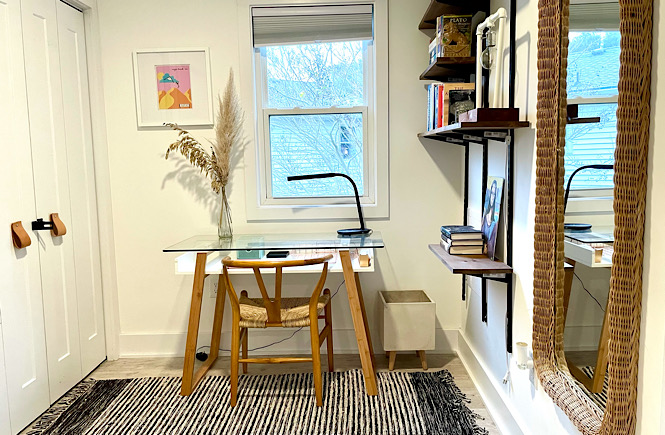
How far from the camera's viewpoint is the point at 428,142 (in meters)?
3.14

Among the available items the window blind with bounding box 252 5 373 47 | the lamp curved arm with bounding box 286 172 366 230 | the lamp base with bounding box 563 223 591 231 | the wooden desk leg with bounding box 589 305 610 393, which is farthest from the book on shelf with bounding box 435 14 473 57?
the wooden desk leg with bounding box 589 305 610 393

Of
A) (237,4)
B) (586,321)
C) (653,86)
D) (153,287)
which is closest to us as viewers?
(653,86)

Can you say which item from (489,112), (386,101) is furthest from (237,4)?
(489,112)

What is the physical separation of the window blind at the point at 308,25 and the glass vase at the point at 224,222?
0.99 meters

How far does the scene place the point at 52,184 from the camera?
8.70ft

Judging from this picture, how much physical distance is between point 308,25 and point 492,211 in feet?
5.32

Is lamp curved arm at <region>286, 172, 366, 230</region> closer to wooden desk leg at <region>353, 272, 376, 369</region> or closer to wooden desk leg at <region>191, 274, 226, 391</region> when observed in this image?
wooden desk leg at <region>353, 272, 376, 369</region>

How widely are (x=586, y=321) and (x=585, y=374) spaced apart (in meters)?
0.17

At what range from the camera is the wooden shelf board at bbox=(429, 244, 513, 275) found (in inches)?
85.3

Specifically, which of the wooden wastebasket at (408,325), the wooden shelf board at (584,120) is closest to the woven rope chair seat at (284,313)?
the wooden wastebasket at (408,325)

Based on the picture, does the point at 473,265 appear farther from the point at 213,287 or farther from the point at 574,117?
the point at 213,287

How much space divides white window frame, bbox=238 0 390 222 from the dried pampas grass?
11 centimetres

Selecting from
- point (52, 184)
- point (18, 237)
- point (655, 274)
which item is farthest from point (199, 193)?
point (655, 274)

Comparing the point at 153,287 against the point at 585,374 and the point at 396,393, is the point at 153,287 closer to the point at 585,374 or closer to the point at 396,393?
the point at 396,393
